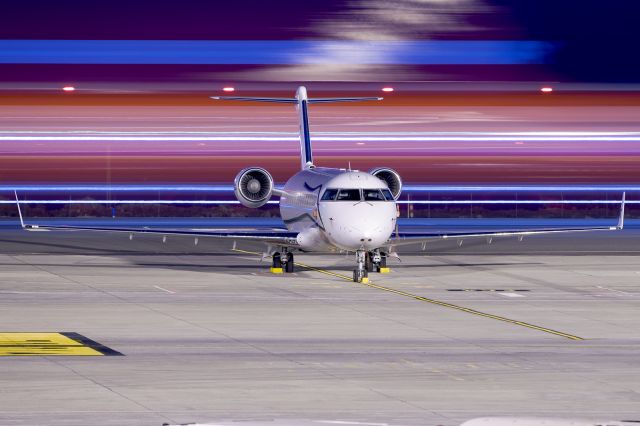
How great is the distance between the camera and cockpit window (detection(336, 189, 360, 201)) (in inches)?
1066

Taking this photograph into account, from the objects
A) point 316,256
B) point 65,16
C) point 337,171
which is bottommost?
point 316,256

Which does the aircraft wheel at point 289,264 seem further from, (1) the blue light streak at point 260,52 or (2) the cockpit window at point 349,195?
(1) the blue light streak at point 260,52

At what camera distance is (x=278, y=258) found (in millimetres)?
29500

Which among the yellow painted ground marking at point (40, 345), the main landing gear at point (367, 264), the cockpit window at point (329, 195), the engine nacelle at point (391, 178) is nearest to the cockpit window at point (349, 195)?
the cockpit window at point (329, 195)

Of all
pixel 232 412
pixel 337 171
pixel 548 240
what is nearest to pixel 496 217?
pixel 548 240

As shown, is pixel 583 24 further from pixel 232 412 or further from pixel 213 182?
pixel 232 412

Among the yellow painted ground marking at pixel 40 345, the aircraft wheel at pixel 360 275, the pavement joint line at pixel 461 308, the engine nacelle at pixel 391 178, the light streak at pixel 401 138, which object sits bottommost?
the yellow painted ground marking at pixel 40 345

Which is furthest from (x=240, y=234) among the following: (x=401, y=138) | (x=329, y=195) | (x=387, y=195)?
(x=401, y=138)

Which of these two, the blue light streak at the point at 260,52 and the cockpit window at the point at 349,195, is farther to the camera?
the blue light streak at the point at 260,52

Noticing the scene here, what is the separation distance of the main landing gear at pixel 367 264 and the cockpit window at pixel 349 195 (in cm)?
121

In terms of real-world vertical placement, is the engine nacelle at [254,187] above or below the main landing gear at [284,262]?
above

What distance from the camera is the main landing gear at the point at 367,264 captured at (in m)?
26.7

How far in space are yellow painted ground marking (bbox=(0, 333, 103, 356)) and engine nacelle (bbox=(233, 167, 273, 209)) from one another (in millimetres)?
14328

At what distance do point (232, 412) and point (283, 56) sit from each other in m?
29.5
